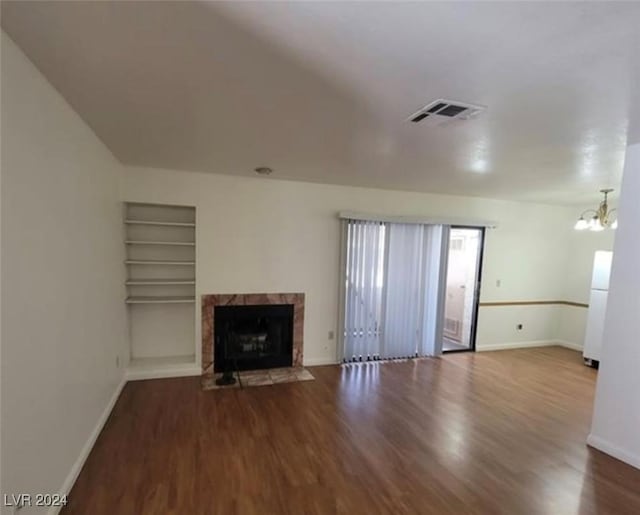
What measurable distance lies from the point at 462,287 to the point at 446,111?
4.29m

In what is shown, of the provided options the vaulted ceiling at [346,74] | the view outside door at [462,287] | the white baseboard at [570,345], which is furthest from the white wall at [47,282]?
the white baseboard at [570,345]

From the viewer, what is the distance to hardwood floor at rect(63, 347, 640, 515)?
2.12 meters

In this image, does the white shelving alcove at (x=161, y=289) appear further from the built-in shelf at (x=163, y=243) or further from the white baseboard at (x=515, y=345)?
the white baseboard at (x=515, y=345)

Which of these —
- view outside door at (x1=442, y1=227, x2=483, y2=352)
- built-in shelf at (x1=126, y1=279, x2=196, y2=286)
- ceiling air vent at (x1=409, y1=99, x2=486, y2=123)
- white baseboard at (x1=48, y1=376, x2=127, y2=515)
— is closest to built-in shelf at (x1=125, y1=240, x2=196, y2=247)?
built-in shelf at (x1=126, y1=279, x2=196, y2=286)

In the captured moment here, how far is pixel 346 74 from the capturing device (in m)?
1.65

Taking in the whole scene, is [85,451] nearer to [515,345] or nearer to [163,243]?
[163,243]

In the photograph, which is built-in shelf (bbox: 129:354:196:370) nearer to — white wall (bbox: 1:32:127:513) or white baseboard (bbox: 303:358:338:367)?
white wall (bbox: 1:32:127:513)

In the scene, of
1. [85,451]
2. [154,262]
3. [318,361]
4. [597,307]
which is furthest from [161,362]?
[597,307]

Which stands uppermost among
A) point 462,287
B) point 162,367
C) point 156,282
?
point 156,282

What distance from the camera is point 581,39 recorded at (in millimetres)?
A: 1312

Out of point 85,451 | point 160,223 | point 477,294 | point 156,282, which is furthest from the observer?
point 477,294

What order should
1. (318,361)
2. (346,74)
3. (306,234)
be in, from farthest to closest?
(318,361), (306,234), (346,74)

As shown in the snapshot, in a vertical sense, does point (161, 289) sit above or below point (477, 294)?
above

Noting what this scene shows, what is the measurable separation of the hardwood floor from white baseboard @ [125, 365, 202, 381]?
0.09 metres
